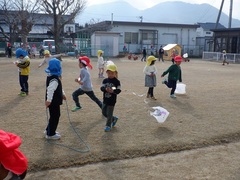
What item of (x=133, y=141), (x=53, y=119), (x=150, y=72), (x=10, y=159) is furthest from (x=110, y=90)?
(x=150, y=72)

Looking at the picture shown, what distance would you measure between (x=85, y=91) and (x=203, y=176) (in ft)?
12.0

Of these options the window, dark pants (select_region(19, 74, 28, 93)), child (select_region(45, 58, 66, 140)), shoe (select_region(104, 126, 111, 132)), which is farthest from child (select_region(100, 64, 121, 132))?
the window

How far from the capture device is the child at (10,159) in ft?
7.37

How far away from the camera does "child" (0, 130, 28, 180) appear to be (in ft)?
7.37

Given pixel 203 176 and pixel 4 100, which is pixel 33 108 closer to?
pixel 4 100

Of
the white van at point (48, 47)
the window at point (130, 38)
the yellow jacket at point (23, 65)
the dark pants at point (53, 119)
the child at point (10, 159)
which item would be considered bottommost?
the dark pants at point (53, 119)

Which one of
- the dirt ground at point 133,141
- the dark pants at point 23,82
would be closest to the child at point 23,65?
the dark pants at point 23,82

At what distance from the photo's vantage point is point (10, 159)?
2.30 metres

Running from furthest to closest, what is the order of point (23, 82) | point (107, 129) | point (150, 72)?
1. point (23, 82)
2. point (150, 72)
3. point (107, 129)

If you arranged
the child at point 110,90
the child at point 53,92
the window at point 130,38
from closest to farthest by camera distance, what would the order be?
1. the child at point 53,92
2. the child at point 110,90
3. the window at point 130,38

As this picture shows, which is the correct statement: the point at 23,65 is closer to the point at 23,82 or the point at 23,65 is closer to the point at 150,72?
the point at 23,82

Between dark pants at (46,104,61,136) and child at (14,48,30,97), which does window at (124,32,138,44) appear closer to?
child at (14,48,30,97)

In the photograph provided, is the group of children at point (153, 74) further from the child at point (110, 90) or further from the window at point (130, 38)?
the window at point (130, 38)

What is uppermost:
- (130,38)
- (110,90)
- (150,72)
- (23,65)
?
(130,38)
